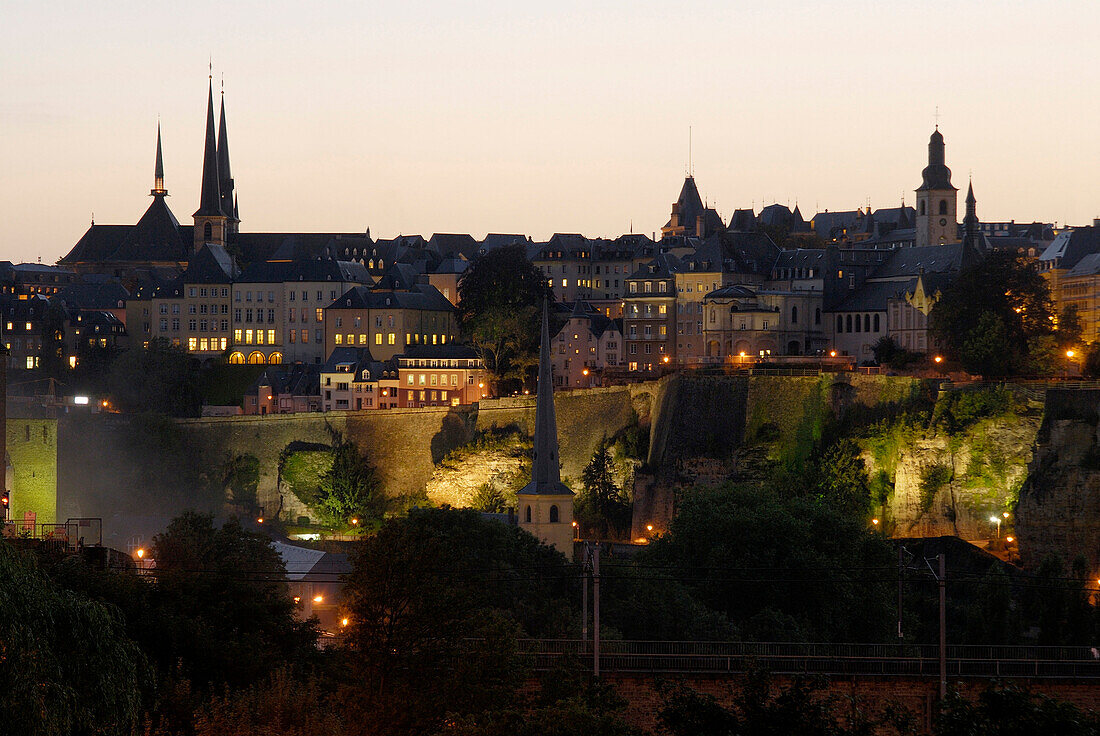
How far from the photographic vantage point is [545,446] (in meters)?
73.7

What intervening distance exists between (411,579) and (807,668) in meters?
9.78

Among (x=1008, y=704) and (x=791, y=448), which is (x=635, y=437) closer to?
(x=791, y=448)

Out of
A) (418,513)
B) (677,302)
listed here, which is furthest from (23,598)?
(677,302)

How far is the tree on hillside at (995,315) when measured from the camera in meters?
73.6

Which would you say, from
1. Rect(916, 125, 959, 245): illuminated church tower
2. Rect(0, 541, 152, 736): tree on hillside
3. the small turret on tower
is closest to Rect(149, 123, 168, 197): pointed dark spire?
the small turret on tower

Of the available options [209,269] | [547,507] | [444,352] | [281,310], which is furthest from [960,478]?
[209,269]

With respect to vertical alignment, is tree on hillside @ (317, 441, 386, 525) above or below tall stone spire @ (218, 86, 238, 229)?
below

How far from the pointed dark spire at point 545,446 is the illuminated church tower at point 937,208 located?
5284 cm

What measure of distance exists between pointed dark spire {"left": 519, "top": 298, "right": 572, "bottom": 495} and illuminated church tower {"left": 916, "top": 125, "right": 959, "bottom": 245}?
52.8 meters

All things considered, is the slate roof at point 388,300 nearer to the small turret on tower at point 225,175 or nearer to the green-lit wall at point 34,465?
the small turret on tower at point 225,175

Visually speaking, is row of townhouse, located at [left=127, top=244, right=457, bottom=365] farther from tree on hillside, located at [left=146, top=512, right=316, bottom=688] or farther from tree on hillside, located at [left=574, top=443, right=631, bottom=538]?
tree on hillside, located at [left=146, top=512, right=316, bottom=688]

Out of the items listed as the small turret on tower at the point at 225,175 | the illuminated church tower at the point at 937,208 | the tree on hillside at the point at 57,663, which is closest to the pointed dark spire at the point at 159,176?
the small turret on tower at the point at 225,175

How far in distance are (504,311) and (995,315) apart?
36740 mm

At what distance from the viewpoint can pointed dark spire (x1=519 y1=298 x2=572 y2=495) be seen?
7106 centimetres
